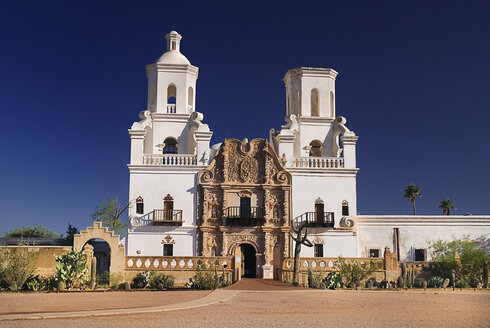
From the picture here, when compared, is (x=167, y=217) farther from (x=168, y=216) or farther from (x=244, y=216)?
(x=244, y=216)

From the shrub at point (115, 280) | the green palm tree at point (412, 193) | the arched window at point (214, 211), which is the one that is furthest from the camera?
the green palm tree at point (412, 193)

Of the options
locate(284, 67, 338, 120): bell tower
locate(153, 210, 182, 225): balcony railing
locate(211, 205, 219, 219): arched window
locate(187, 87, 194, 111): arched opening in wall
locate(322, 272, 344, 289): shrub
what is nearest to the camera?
locate(322, 272, 344, 289): shrub

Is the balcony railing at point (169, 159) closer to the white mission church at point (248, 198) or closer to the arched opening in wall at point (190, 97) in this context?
the white mission church at point (248, 198)

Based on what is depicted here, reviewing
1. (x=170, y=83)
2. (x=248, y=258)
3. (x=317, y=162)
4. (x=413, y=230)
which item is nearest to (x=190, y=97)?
(x=170, y=83)

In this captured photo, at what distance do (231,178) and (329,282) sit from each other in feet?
39.1

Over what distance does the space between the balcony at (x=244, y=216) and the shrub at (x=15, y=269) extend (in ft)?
43.2

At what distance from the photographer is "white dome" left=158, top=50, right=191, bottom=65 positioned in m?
39.1

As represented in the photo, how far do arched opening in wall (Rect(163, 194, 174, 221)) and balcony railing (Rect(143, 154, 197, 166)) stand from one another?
7.50ft

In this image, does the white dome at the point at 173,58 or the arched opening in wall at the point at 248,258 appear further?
the white dome at the point at 173,58

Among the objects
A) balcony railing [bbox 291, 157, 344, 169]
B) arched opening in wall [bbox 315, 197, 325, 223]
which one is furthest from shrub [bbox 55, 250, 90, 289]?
balcony railing [bbox 291, 157, 344, 169]

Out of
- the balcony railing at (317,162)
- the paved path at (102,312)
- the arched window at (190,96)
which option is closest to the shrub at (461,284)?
the balcony railing at (317,162)

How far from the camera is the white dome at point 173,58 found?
39.1 m

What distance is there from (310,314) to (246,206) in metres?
20.7

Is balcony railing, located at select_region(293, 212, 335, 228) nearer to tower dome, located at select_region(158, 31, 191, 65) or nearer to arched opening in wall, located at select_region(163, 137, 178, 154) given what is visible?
arched opening in wall, located at select_region(163, 137, 178, 154)
